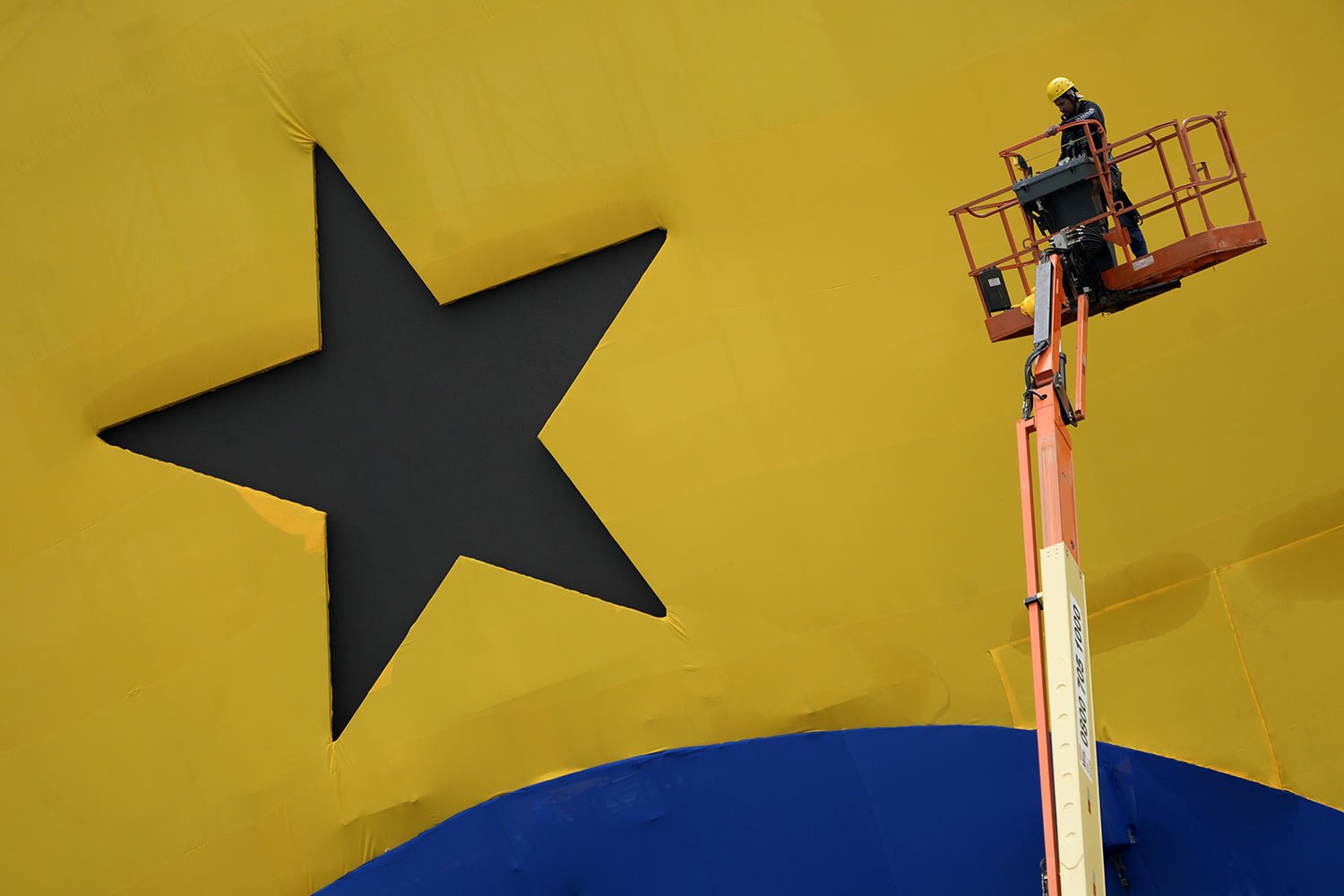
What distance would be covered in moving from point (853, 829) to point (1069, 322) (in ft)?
10.8

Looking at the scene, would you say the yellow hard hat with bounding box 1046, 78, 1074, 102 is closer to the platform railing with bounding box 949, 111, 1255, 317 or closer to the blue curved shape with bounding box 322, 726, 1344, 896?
the platform railing with bounding box 949, 111, 1255, 317

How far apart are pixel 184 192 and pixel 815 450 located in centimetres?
440

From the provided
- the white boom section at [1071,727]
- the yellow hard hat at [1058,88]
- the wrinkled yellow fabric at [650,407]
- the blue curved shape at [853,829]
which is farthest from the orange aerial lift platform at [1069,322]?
the blue curved shape at [853,829]

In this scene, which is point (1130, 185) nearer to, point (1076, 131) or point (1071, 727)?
point (1076, 131)

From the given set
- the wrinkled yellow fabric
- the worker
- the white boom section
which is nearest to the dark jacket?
the worker

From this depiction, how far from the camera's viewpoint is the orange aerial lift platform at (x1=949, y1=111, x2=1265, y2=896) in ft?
13.9

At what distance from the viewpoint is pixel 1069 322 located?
20.1ft

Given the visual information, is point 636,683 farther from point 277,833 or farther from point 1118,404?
point 1118,404

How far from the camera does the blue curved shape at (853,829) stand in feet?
24.1

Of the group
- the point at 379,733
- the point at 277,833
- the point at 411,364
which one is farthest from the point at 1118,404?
the point at 277,833

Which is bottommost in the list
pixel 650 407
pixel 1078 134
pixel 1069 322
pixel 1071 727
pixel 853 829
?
pixel 853 829

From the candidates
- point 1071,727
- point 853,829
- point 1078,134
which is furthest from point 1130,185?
point 1071,727

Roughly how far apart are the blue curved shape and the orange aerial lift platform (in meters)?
1.49

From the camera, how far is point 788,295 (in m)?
7.95
